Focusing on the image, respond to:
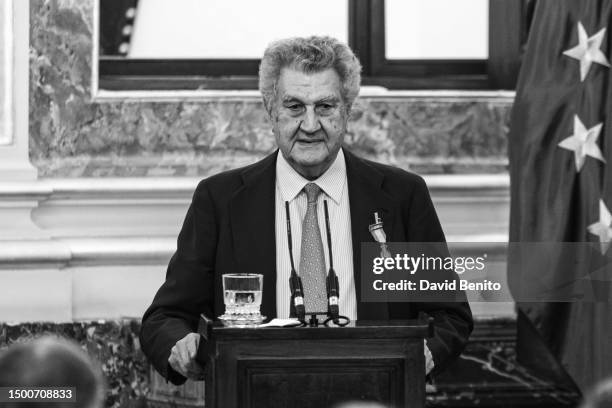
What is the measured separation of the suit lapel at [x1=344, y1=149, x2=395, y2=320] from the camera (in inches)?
122

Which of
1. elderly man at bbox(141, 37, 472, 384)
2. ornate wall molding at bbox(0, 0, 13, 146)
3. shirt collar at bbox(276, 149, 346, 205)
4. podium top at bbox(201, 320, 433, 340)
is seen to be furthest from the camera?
ornate wall molding at bbox(0, 0, 13, 146)

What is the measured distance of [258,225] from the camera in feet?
10.6

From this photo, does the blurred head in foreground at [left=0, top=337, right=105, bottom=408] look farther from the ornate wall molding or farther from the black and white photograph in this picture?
the ornate wall molding

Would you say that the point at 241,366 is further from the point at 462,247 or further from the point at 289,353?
the point at 462,247

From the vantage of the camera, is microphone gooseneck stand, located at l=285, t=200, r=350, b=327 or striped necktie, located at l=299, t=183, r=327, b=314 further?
striped necktie, located at l=299, t=183, r=327, b=314

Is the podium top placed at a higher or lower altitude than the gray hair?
lower

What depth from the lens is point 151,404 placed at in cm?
407

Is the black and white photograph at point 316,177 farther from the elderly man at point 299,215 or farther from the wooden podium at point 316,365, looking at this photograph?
the wooden podium at point 316,365

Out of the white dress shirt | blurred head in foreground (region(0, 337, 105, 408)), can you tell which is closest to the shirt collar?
the white dress shirt

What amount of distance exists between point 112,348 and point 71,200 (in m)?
0.62

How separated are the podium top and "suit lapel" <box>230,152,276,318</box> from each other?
795 millimetres

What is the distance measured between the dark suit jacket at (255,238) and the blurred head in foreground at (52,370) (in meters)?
2.21

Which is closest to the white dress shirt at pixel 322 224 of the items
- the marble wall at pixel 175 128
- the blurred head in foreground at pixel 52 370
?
the marble wall at pixel 175 128

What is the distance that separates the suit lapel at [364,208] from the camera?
122 inches
